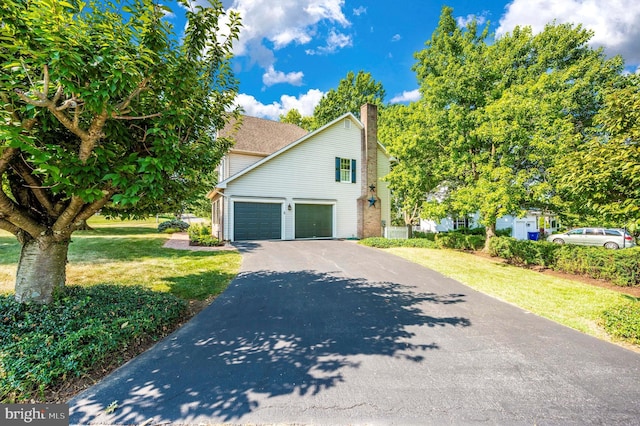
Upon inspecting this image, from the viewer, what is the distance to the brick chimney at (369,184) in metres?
17.9

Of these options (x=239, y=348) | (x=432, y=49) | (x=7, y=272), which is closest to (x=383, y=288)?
(x=239, y=348)

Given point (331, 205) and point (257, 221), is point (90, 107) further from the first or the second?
point (331, 205)

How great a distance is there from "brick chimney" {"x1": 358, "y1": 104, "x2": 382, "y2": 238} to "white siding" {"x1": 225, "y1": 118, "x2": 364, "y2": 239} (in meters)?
0.44

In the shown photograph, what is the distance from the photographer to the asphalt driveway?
8.74ft

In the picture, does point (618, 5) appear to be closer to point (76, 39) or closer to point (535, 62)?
point (535, 62)

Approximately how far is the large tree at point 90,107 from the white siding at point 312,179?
33.4 ft

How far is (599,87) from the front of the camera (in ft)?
60.9

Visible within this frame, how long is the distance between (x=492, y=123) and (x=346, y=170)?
8.96 metres

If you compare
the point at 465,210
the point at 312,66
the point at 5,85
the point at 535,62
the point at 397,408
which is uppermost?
the point at 535,62

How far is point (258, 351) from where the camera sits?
12.5ft

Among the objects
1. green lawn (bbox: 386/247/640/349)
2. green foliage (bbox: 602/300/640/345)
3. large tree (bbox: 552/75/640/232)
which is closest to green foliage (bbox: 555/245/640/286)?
green lawn (bbox: 386/247/640/349)

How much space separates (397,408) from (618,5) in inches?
687

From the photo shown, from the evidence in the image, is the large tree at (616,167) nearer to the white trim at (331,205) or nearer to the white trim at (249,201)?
the white trim at (331,205)

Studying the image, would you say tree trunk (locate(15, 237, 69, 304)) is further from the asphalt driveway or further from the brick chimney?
the brick chimney
